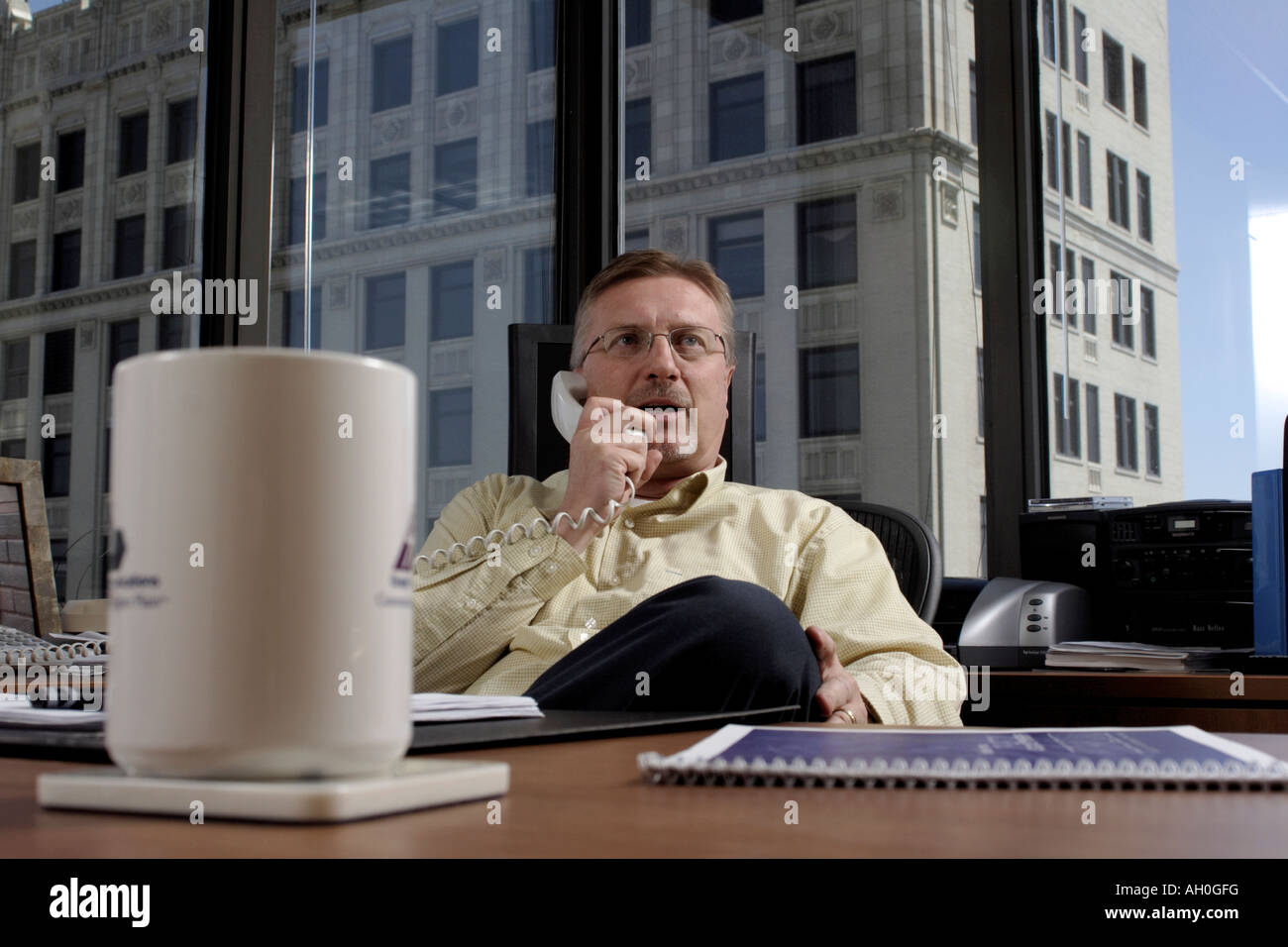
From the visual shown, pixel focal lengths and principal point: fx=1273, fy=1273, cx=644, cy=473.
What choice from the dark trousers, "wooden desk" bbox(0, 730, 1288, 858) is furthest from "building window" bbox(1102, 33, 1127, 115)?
"wooden desk" bbox(0, 730, 1288, 858)

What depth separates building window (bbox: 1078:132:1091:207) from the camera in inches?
124

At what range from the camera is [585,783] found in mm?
518

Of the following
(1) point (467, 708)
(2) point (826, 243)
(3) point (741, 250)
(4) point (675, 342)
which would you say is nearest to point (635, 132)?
(3) point (741, 250)

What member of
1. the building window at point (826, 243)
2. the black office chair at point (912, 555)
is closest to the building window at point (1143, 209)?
the building window at point (826, 243)

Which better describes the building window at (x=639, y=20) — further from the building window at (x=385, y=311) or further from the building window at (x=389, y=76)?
the building window at (x=385, y=311)

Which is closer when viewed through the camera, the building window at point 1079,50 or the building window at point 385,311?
the building window at point 1079,50

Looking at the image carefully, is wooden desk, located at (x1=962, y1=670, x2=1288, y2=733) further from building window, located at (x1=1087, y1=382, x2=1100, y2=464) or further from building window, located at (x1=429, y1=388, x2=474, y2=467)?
building window, located at (x1=429, y1=388, x2=474, y2=467)

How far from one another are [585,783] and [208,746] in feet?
0.58

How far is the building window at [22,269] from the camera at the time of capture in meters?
2.65

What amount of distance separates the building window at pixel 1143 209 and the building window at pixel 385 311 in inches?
76.7

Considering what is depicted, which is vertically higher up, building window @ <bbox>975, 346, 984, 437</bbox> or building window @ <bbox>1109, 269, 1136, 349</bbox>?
building window @ <bbox>1109, 269, 1136, 349</bbox>

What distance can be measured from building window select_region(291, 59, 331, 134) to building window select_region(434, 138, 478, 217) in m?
0.49

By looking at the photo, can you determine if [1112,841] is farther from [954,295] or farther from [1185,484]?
[954,295]

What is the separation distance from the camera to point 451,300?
3.77 m
